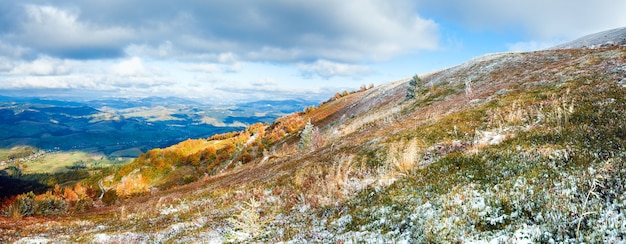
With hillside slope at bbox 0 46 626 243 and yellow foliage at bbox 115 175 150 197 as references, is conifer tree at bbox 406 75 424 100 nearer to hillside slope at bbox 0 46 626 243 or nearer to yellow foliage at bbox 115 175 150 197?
hillside slope at bbox 0 46 626 243

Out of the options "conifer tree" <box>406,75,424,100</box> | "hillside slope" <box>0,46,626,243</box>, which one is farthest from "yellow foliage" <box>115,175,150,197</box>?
"conifer tree" <box>406,75,424,100</box>

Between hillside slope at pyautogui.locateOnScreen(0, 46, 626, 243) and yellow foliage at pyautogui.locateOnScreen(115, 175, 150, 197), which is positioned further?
yellow foliage at pyautogui.locateOnScreen(115, 175, 150, 197)

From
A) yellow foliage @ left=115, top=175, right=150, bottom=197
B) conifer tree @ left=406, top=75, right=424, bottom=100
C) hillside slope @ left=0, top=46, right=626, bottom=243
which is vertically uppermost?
conifer tree @ left=406, top=75, right=424, bottom=100

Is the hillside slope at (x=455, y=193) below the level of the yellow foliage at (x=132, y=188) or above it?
above

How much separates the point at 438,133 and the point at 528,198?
12.5 meters

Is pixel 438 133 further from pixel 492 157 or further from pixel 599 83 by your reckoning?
pixel 599 83

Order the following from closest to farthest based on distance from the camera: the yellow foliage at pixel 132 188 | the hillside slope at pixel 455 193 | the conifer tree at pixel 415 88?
the hillside slope at pixel 455 193 < the conifer tree at pixel 415 88 < the yellow foliage at pixel 132 188

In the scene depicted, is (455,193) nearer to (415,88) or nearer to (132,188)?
(415,88)

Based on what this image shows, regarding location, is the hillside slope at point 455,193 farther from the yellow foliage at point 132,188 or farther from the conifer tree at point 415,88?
Answer: the yellow foliage at point 132,188

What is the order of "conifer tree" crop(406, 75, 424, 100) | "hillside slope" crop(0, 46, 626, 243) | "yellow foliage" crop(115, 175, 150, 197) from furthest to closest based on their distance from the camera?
"yellow foliage" crop(115, 175, 150, 197)
"conifer tree" crop(406, 75, 424, 100)
"hillside slope" crop(0, 46, 626, 243)

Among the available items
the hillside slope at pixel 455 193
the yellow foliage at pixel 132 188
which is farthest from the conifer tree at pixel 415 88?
the yellow foliage at pixel 132 188

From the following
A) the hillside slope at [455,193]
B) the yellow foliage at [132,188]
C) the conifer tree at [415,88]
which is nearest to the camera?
the hillside slope at [455,193]

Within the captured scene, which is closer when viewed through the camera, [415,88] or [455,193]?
[455,193]

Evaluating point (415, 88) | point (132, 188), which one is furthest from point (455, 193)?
point (132, 188)
